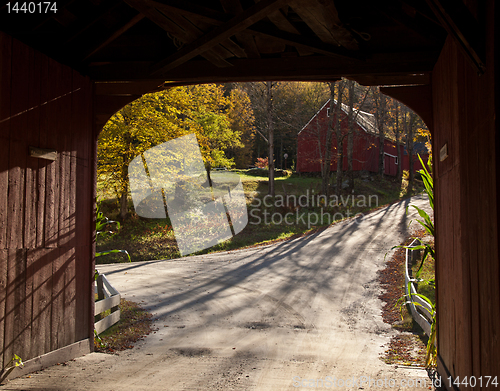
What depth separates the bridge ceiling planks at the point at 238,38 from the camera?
4055 mm

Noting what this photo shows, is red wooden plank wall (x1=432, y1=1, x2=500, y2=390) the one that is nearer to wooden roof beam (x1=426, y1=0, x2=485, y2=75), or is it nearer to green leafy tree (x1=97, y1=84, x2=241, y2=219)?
wooden roof beam (x1=426, y1=0, x2=485, y2=75)

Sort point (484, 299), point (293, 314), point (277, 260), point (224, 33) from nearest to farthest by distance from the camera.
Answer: point (484, 299)
point (224, 33)
point (293, 314)
point (277, 260)

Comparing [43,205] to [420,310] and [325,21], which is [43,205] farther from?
[420,310]

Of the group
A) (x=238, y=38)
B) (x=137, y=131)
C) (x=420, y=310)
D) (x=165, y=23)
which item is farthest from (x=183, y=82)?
(x=137, y=131)

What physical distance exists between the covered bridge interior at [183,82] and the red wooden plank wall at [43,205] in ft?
0.06

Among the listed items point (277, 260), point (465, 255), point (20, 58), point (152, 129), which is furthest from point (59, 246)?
point (152, 129)

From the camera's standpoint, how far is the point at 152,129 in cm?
1697

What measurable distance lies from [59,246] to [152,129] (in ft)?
40.9

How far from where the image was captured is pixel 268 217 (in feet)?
69.2

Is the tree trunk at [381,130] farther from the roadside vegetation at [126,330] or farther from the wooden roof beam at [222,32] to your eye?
the wooden roof beam at [222,32]

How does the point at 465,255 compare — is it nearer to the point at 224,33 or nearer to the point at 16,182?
the point at 224,33

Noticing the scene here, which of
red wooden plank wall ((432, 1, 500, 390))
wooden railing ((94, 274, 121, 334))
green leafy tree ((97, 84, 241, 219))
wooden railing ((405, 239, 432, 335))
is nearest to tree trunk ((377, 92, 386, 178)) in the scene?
green leafy tree ((97, 84, 241, 219))

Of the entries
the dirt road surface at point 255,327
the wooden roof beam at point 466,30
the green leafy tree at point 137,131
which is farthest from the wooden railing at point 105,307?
the green leafy tree at point 137,131

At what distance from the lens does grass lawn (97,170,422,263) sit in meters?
17.2
